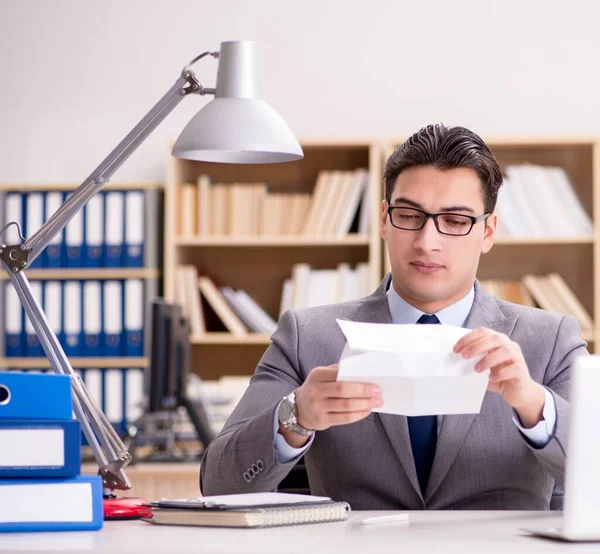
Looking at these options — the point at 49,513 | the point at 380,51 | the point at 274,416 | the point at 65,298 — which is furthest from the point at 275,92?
the point at 49,513

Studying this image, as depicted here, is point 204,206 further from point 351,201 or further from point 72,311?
point 72,311

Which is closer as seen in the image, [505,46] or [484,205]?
[484,205]

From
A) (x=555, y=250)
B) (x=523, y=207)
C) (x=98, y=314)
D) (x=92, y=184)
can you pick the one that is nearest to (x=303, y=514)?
(x=92, y=184)

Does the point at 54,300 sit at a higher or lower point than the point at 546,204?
lower

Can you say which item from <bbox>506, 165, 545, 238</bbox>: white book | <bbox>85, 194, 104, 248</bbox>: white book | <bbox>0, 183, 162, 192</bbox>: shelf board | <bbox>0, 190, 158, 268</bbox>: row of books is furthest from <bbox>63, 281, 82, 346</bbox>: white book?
<bbox>506, 165, 545, 238</bbox>: white book

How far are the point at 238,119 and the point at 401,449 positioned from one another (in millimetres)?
649

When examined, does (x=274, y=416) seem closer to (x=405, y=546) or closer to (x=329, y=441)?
(x=329, y=441)

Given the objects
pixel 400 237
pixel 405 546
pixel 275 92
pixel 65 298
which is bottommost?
pixel 65 298

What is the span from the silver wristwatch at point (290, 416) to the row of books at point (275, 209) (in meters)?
3.01

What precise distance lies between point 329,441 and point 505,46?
3.50 m

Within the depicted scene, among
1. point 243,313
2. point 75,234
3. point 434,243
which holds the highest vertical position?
point 434,243

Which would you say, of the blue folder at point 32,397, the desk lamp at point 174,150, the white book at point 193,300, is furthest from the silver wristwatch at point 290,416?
the white book at point 193,300

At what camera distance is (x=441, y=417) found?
5.80 ft

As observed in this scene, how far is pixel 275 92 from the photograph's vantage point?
502 centimetres
